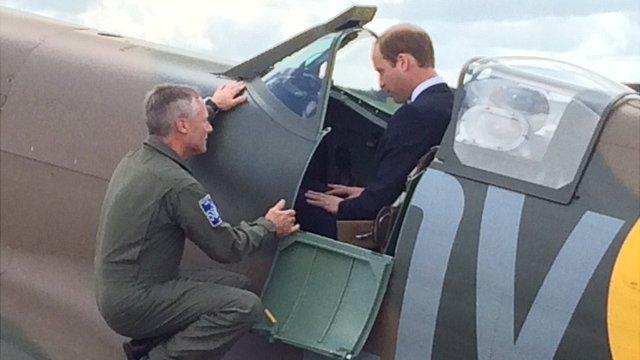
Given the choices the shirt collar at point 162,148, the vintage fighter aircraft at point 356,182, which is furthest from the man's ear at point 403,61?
the shirt collar at point 162,148

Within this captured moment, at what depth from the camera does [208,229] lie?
15.9ft

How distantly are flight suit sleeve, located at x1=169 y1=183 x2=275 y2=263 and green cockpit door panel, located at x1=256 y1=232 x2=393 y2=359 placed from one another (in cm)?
27

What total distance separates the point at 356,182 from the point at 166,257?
1595 mm

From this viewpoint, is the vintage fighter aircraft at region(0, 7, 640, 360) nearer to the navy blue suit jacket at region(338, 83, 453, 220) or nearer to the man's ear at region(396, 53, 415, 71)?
the navy blue suit jacket at region(338, 83, 453, 220)

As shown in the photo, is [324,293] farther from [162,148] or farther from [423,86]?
[423,86]

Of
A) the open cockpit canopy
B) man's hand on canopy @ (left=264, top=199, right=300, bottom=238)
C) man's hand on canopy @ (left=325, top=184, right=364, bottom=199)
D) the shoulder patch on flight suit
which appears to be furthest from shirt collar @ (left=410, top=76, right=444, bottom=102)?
the shoulder patch on flight suit

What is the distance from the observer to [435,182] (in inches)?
189

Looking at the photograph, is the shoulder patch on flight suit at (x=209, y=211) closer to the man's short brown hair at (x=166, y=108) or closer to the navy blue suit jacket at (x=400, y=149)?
the man's short brown hair at (x=166, y=108)

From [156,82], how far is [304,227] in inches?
51.7

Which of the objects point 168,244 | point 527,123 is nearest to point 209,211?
point 168,244

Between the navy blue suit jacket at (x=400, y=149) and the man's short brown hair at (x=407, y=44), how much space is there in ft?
0.99

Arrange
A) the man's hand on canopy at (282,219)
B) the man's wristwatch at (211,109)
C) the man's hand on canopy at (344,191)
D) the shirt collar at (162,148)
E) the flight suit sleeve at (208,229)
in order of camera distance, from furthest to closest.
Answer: the man's hand on canopy at (344,191) < the man's wristwatch at (211,109) < the man's hand on canopy at (282,219) < the shirt collar at (162,148) < the flight suit sleeve at (208,229)

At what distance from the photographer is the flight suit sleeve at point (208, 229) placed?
482 centimetres

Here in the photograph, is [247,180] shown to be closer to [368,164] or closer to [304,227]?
[304,227]
